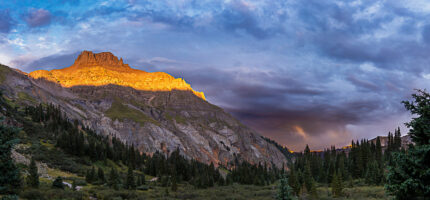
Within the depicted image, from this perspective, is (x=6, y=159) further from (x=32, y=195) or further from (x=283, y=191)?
(x=283, y=191)

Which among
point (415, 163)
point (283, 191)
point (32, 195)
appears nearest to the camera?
point (415, 163)

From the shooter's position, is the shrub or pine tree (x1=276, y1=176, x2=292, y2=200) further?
pine tree (x1=276, y1=176, x2=292, y2=200)

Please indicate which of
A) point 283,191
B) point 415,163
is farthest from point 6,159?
point 283,191

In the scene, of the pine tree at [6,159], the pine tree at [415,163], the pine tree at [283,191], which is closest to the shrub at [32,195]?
the pine tree at [6,159]

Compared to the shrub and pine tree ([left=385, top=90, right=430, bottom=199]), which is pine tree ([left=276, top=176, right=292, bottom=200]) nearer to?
pine tree ([left=385, top=90, right=430, bottom=199])

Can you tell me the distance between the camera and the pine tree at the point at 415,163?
18438 mm

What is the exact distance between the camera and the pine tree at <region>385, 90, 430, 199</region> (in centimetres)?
1844

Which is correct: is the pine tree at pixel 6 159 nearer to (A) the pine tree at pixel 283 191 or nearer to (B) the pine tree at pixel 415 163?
(B) the pine tree at pixel 415 163

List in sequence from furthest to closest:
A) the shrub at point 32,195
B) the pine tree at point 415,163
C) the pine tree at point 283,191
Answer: the pine tree at point 283,191 < the shrub at point 32,195 < the pine tree at point 415,163

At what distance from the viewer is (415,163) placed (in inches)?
725

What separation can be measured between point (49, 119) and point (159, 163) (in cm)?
5718

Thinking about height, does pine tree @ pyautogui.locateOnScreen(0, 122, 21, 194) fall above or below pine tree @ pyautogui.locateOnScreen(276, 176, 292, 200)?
above

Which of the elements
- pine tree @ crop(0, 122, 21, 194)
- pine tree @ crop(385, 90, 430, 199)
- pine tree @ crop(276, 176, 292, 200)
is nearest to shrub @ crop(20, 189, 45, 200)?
pine tree @ crop(0, 122, 21, 194)

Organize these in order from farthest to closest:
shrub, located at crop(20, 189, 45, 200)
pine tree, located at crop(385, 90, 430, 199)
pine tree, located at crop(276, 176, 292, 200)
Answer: pine tree, located at crop(276, 176, 292, 200)
shrub, located at crop(20, 189, 45, 200)
pine tree, located at crop(385, 90, 430, 199)
